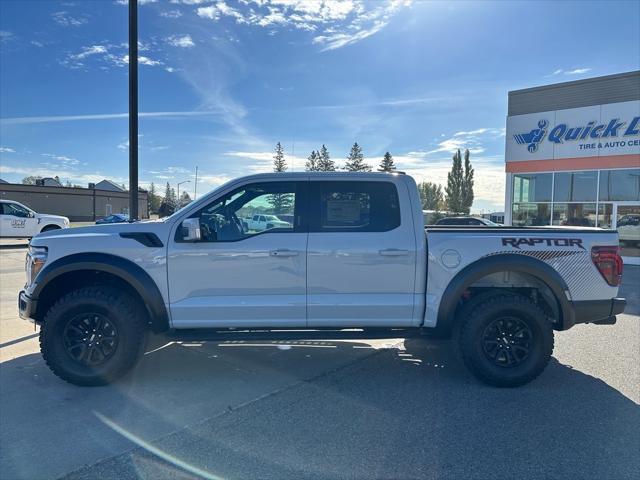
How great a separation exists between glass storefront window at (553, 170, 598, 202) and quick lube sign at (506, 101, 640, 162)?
701 millimetres

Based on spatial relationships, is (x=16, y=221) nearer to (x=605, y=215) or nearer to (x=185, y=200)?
(x=185, y=200)

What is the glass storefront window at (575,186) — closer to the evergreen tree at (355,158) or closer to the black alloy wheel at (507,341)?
the black alloy wheel at (507,341)

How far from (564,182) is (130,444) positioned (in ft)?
56.4

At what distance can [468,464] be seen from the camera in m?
3.05

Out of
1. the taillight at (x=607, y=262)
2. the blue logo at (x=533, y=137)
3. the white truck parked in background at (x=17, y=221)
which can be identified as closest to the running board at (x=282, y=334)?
the taillight at (x=607, y=262)

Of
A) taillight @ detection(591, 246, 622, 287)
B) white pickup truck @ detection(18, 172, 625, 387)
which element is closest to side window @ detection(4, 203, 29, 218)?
white pickup truck @ detection(18, 172, 625, 387)

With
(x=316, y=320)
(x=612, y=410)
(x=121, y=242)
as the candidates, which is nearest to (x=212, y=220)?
(x=121, y=242)

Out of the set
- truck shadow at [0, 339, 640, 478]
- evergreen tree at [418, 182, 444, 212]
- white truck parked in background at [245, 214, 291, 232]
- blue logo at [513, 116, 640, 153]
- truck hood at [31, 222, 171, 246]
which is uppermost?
evergreen tree at [418, 182, 444, 212]

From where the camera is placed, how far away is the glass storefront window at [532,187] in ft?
56.3

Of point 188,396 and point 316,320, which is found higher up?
point 316,320

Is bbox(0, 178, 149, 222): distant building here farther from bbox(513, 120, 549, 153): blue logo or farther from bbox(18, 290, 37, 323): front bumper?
bbox(18, 290, 37, 323): front bumper

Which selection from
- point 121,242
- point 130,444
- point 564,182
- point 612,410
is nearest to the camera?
point 130,444

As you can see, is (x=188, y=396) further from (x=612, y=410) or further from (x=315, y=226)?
(x=612, y=410)

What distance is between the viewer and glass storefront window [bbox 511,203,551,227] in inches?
680
